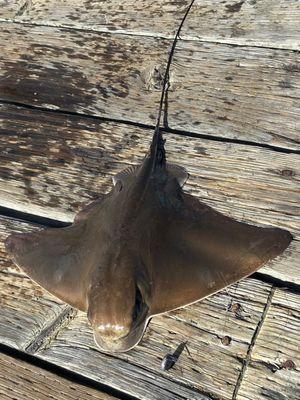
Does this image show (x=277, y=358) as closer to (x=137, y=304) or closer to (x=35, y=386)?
(x=137, y=304)

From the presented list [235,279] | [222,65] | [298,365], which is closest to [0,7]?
[222,65]

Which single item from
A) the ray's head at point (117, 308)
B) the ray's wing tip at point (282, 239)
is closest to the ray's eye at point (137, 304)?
the ray's head at point (117, 308)

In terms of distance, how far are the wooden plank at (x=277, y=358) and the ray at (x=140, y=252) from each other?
0.19 meters

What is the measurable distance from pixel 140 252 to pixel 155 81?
49.2 inches

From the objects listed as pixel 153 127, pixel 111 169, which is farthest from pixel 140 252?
pixel 153 127

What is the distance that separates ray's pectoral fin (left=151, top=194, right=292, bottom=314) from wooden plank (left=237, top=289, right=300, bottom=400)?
193mm

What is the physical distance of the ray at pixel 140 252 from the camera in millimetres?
2158

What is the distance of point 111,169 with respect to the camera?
2.84 meters

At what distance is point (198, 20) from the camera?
135 inches

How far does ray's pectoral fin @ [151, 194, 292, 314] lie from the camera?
2203mm

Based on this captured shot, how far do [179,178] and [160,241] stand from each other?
437 mm

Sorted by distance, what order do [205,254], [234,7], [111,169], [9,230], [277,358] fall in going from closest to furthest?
[277,358], [205,254], [9,230], [111,169], [234,7]

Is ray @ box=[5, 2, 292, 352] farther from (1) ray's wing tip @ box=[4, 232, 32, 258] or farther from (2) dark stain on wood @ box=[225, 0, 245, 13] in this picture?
(2) dark stain on wood @ box=[225, 0, 245, 13]

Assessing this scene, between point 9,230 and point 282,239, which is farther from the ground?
point 282,239
